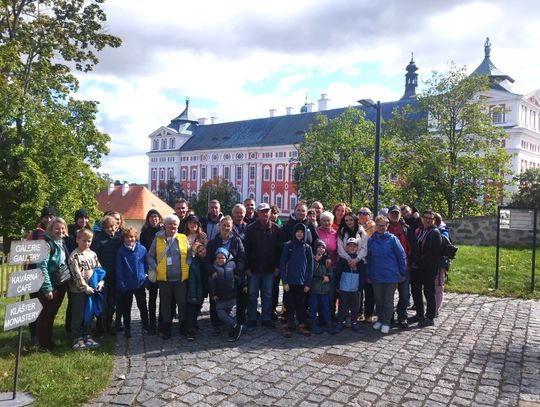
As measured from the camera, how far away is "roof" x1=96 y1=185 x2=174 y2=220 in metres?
47.5

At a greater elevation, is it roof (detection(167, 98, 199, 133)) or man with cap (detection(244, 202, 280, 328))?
roof (detection(167, 98, 199, 133))

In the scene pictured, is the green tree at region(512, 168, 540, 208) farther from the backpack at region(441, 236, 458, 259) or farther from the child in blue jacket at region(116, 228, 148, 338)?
the child in blue jacket at region(116, 228, 148, 338)

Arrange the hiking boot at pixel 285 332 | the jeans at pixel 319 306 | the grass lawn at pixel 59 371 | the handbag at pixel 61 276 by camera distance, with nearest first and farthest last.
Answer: the grass lawn at pixel 59 371, the handbag at pixel 61 276, the hiking boot at pixel 285 332, the jeans at pixel 319 306

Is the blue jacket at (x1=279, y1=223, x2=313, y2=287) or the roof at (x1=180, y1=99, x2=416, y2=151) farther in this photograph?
the roof at (x1=180, y1=99, x2=416, y2=151)

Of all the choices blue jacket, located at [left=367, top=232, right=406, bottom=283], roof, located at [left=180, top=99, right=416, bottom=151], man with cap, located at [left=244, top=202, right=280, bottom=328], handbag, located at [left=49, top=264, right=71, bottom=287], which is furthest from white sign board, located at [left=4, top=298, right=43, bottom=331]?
roof, located at [left=180, top=99, right=416, bottom=151]

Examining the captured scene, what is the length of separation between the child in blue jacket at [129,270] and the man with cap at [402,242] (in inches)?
156

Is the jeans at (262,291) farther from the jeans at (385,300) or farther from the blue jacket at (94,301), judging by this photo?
the blue jacket at (94,301)

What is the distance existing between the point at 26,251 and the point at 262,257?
3.46 m

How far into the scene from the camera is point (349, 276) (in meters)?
7.57

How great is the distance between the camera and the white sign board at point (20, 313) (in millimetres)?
4590

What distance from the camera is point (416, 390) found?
16.8ft

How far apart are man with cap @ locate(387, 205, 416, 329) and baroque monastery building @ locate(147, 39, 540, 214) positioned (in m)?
48.2

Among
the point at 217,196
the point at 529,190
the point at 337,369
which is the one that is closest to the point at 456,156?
the point at 529,190

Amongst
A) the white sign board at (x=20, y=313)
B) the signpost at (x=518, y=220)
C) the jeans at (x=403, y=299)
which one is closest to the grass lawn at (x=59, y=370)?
the white sign board at (x=20, y=313)
